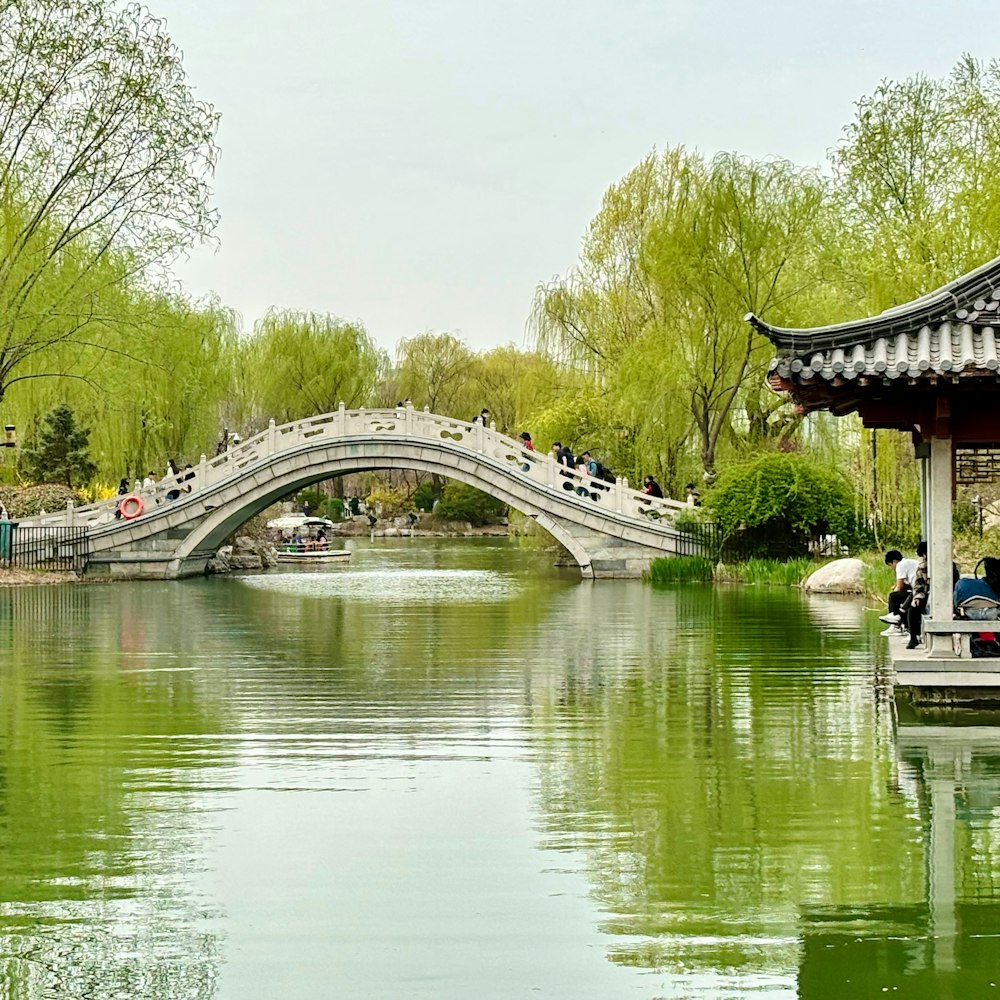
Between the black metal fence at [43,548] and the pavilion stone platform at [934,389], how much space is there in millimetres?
17561

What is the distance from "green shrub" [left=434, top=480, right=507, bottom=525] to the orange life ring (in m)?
22.2

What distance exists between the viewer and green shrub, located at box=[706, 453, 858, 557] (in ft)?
70.9

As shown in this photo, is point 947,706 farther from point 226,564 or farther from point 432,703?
point 226,564

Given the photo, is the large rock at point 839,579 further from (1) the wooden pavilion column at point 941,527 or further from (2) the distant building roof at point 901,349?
(2) the distant building roof at point 901,349

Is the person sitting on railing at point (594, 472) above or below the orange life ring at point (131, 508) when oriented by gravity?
above

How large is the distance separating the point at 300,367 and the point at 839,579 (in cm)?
2549

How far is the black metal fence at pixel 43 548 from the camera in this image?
23.5 m

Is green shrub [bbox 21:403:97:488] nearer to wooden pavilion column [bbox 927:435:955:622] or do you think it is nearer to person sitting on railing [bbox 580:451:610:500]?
person sitting on railing [bbox 580:451:610:500]

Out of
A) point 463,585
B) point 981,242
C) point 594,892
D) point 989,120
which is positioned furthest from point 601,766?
point 463,585

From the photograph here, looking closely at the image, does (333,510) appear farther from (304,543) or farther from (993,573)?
(993,573)

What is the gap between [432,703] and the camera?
29.9 ft

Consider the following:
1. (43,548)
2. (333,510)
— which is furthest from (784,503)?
(333,510)

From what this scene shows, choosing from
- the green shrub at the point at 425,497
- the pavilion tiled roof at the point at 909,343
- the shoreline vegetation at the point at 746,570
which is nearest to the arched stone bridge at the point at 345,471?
the shoreline vegetation at the point at 746,570

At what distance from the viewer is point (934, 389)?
8062 mm
